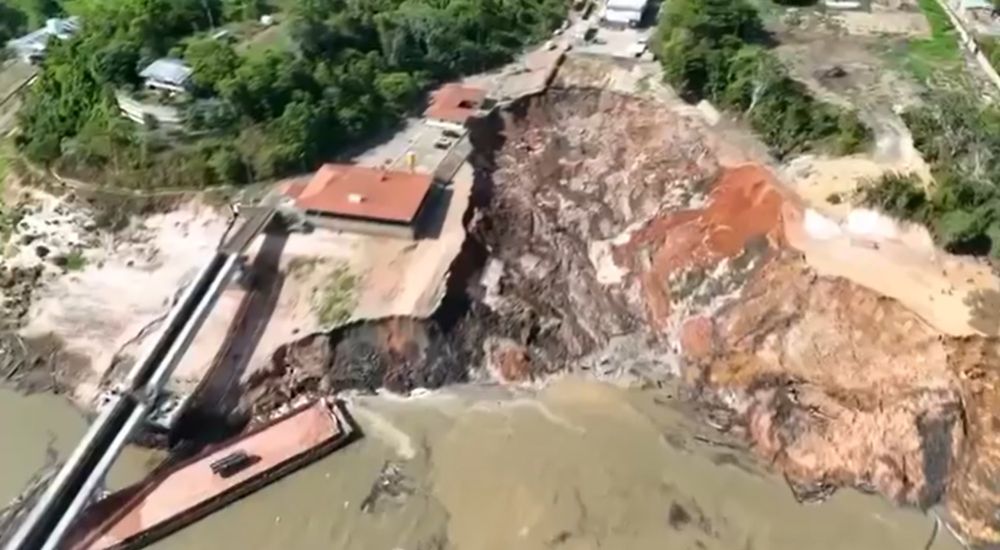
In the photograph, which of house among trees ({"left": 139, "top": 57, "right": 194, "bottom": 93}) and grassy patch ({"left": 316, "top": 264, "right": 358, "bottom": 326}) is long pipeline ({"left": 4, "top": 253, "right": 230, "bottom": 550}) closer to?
grassy patch ({"left": 316, "top": 264, "right": 358, "bottom": 326})

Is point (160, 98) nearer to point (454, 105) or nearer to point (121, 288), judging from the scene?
point (121, 288)

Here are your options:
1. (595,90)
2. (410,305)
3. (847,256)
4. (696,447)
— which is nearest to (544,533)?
(696,447)

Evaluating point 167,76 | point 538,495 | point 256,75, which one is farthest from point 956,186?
point 167,76

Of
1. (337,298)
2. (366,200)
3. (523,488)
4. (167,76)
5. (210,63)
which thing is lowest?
(523,488)

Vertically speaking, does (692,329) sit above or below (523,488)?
above

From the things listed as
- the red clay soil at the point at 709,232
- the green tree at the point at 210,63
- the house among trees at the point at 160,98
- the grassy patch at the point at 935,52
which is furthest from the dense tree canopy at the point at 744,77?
the house among trees at the point at 160,98

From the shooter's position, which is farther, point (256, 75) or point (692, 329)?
point (256, 75)

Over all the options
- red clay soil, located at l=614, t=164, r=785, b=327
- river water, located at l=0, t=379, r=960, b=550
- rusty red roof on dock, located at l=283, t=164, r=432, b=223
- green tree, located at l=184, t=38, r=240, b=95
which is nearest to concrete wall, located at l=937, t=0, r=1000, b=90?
red clay soil, located at l=614, t=164, r=785, b=327
